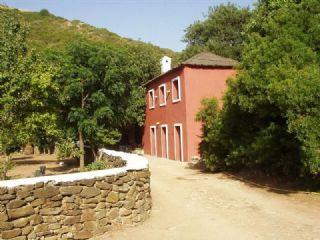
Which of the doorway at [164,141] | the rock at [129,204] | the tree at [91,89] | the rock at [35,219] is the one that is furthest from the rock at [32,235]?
the doorway at [164,141]

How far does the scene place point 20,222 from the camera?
761 cm

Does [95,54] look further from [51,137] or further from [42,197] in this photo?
[42,197]

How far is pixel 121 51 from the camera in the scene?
19547 mm

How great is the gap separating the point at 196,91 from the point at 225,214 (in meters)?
12.9

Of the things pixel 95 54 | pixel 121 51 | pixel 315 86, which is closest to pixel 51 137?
pixel 95 54

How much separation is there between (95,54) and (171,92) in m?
7.53

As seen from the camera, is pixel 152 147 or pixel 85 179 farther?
pixel 152 147

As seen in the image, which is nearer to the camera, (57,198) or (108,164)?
(57,198)

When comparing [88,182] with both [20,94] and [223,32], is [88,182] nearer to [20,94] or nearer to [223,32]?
[20,94]

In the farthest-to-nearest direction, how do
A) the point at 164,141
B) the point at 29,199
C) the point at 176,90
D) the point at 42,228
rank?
the point at 164,141
the point at 176,90
the point at 42,228
the point at 29,199

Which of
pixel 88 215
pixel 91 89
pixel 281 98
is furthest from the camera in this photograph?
pixel 91 89

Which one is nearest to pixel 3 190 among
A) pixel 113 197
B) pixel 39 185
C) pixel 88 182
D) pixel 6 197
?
pixel 6 197

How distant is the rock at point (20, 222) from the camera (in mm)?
7566

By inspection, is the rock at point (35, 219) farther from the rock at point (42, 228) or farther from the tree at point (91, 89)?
the tree at point (91, 89)
